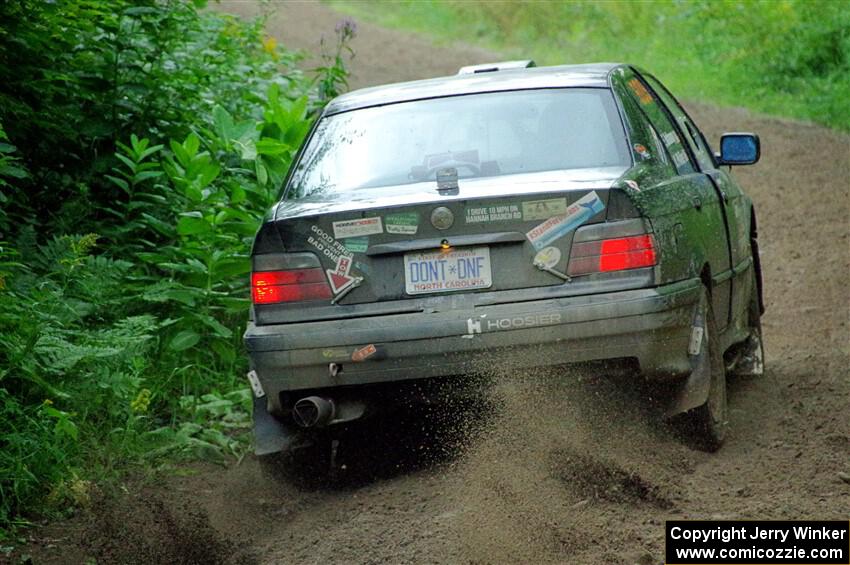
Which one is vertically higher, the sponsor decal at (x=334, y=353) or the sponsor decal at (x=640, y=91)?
the sponsor decal at (x=640, y=91)

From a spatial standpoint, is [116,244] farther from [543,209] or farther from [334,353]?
[543,209]

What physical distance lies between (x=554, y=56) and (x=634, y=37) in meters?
1.75

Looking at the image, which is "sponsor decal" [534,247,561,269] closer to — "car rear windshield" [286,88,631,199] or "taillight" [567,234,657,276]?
"taillight" [567,234,657,276]

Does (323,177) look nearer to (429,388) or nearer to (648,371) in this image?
(429,388)

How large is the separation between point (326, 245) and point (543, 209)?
2.83ft

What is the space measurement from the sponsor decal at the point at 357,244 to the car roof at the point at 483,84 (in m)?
1.09

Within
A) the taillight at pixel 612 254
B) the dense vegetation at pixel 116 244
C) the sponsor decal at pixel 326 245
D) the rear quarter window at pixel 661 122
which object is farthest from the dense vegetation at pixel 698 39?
the sponsor decal at pixel 326 245

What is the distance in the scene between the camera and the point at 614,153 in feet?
17.7

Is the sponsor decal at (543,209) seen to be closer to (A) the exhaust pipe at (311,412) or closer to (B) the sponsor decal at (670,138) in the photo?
(A) the exhaust pipe at (311,412)

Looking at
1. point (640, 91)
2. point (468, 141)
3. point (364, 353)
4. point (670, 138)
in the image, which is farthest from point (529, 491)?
point (640, 91)

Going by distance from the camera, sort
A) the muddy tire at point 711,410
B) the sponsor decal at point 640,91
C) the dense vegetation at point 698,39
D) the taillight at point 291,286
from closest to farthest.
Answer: the taillight at point 291,286
the muddy tire at point 711,410
the sponsor decal at point 640,91
the dense vegetation at point 698,39

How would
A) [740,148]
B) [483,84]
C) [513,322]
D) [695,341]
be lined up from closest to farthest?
[513,322], [695,341], [483,84], [740,148]

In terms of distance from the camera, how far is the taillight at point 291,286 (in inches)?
203

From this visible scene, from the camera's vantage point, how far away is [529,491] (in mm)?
4969
